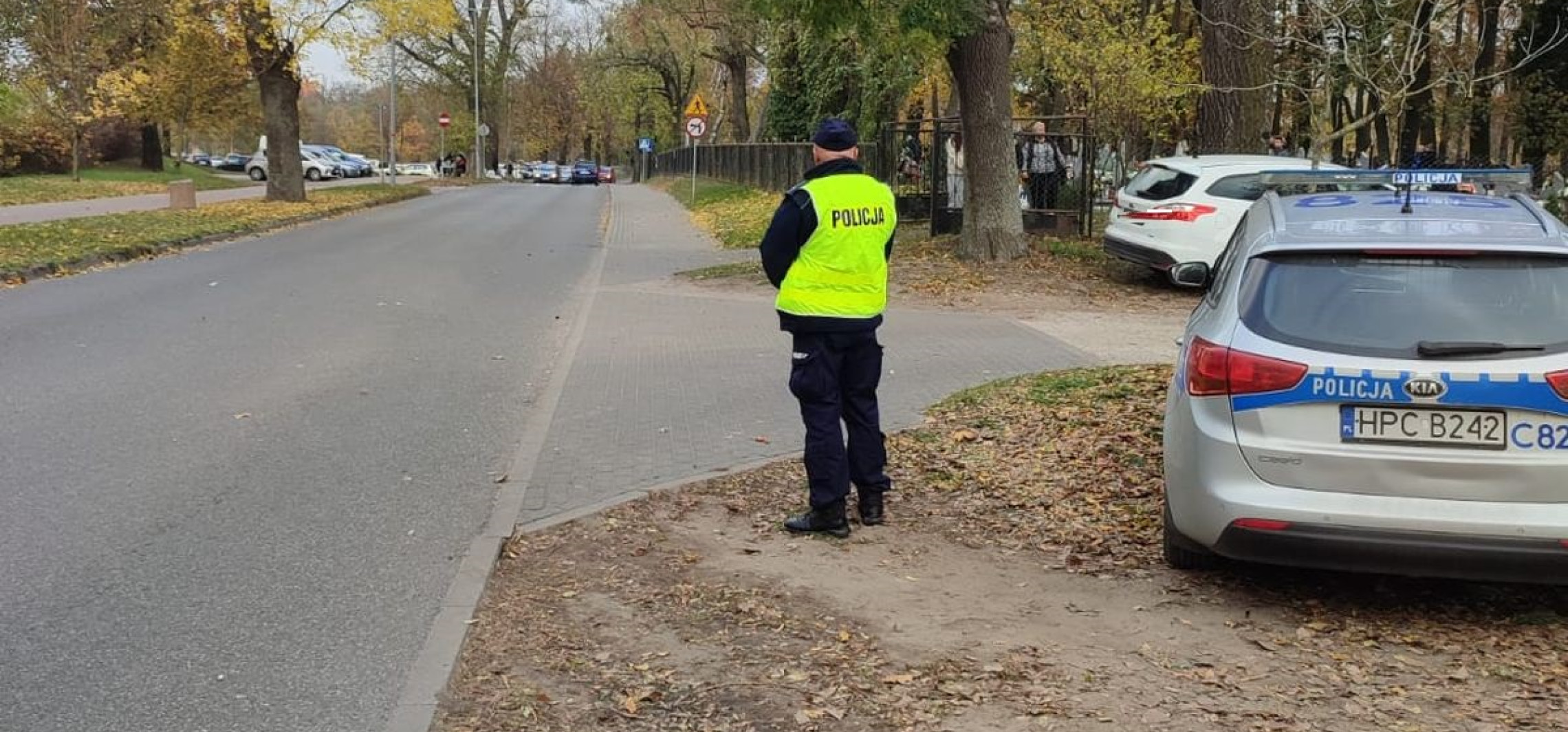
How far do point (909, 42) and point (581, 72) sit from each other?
65.0m

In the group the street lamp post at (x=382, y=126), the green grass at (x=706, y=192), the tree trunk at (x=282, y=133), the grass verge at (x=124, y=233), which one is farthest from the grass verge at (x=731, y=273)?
the street lamp post at (x=382, y=126)

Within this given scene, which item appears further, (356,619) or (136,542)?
(136,542)

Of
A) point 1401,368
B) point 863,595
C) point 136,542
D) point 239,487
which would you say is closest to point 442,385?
point 239,487

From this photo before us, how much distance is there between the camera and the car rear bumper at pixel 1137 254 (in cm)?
1395

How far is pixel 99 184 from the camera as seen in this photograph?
39406mm

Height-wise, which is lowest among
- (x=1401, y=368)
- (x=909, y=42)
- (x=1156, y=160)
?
(x=1401, y=368)

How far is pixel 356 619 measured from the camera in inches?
177

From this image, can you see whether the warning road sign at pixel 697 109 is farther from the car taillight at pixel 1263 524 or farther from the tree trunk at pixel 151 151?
the car taillight at pixel 1263 524

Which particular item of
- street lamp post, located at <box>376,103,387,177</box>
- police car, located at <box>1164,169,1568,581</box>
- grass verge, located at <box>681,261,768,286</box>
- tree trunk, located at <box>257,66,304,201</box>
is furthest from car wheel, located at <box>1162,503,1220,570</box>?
street lamp post, located at <box>376,103,387,177</box>

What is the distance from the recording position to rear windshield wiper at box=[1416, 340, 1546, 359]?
13.6ft

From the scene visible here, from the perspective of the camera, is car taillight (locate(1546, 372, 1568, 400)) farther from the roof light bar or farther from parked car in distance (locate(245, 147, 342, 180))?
parked car in distance (locate(245, 147, 342, 180))

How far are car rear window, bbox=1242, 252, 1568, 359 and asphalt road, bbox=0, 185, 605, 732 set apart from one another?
3.27 metres

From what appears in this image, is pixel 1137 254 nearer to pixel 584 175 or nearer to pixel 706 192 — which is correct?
pixel 706 192

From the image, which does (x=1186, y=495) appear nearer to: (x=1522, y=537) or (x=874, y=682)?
(x=1522, y=537)
